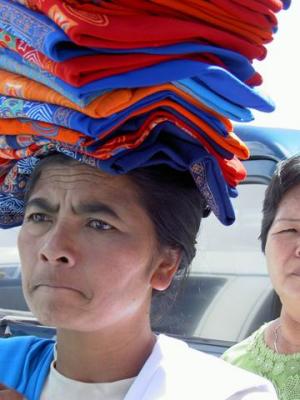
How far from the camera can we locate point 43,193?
2090 mm

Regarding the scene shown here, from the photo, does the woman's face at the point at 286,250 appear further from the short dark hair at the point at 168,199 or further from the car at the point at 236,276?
the car at the point at 236,276

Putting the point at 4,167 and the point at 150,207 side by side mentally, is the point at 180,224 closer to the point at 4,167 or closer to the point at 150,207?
the point at 150,207

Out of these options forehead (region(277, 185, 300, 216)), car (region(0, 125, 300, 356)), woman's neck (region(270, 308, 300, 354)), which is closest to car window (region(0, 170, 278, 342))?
car (region(0, 125, 300, 356))

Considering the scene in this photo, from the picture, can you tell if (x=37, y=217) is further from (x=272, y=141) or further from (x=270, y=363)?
(x=272, y=141)

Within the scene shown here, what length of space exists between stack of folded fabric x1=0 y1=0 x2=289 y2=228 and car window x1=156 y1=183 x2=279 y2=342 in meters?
1.41

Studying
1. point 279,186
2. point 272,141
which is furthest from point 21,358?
point 272,141

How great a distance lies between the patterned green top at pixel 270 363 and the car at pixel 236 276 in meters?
0.54

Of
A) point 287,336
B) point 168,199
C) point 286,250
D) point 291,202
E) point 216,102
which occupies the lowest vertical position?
point 287,336

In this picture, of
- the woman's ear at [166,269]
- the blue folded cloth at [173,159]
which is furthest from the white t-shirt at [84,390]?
the blue folded cloth at [173,159]

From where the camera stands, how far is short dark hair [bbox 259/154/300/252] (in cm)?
258

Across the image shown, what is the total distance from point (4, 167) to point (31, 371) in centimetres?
59

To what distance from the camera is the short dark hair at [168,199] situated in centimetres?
206

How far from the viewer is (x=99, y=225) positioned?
1981 millimetres

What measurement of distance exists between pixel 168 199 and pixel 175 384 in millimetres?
502
